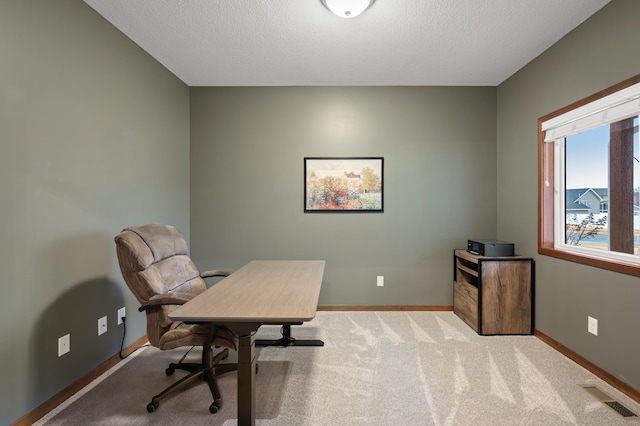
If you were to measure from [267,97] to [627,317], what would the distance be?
12.4ft

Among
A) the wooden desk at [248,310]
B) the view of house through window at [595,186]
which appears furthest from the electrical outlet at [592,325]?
the wooden desk at [248,310]

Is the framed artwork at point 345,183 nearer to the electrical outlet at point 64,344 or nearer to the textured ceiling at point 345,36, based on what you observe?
the textured ceiling at point 345,36

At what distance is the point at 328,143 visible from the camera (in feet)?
12.0

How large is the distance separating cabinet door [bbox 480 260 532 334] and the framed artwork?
1.34 m

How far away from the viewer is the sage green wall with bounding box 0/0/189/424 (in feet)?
5.52

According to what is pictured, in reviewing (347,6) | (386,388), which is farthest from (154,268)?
(347,6)

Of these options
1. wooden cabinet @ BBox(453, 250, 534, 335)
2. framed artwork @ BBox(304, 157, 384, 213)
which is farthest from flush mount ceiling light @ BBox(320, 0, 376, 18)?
wooden cabinet @ BBox(453, 250, 534, 335)

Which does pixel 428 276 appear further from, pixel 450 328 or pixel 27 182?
pixel 27 182

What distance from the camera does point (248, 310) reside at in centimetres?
146

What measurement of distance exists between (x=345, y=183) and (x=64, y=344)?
112 inches

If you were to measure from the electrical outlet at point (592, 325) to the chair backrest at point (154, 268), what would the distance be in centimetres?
300

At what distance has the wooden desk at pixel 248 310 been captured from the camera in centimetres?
138

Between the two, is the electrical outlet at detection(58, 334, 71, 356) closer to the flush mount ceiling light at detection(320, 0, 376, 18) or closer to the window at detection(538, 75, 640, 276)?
the flush mount ceiling light at detection(320, 0, 376, 18)

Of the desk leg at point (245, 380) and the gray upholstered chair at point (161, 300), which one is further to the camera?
the gray upholstered chair at point (161, 300)
